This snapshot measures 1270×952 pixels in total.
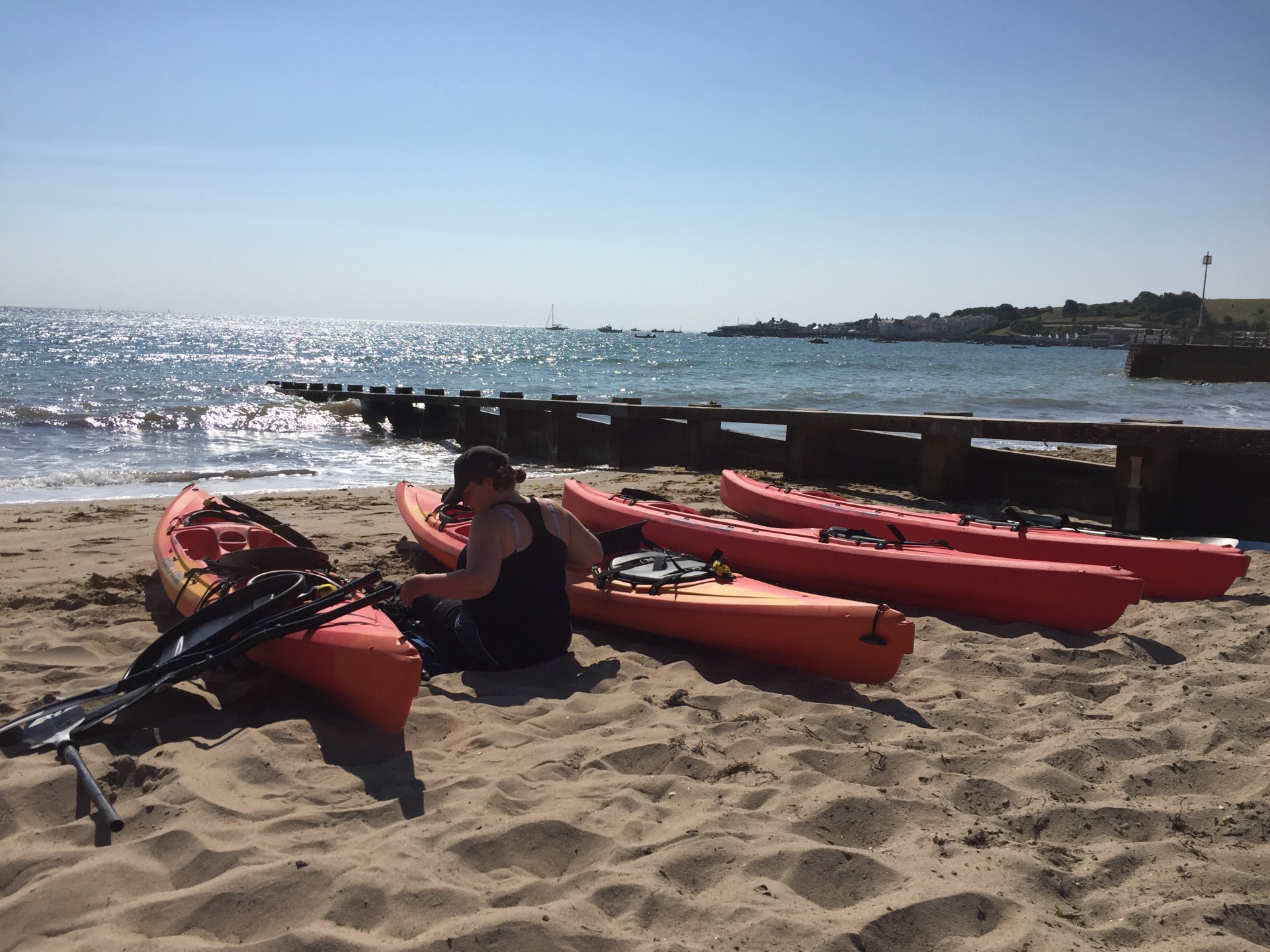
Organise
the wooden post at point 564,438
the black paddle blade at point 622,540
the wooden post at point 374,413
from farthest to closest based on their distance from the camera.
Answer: the wooden post at point 374,413 < the wooden post at point 564,438 < the black paddle blade at point 622,540

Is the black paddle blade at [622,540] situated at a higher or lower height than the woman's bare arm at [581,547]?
lower

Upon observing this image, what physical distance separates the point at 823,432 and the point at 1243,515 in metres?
3.72

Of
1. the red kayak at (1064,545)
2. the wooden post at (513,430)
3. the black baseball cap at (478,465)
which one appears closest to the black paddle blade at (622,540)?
the black baseball cap at (478,465)

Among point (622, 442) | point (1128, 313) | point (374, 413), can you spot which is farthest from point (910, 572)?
point (1128, 313)

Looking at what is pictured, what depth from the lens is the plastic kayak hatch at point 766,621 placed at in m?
3.90

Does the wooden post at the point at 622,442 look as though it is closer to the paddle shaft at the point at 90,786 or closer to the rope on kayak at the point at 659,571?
the rope on kayak at the point at 659,571

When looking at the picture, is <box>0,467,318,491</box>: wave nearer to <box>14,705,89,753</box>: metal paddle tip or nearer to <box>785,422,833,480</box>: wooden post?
<box>785,422,833,480</box>: wooden post

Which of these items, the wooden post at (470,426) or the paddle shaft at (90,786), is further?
the wooden post at (470,426)

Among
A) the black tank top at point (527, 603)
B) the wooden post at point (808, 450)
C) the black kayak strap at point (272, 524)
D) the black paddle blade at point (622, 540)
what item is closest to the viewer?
the black tank top at point (527, 603)

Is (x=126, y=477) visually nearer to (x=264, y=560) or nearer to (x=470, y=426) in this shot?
(x=470, y=426)

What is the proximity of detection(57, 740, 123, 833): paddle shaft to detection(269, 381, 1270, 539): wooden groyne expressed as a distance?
20.5 feet

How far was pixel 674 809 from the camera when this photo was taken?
9.40ft

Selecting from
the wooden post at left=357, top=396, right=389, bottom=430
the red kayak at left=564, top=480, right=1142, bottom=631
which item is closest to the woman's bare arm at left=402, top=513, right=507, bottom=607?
the red kayak at left=564, top=480, right=1142, bottom=631

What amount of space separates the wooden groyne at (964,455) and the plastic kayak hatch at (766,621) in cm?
355
